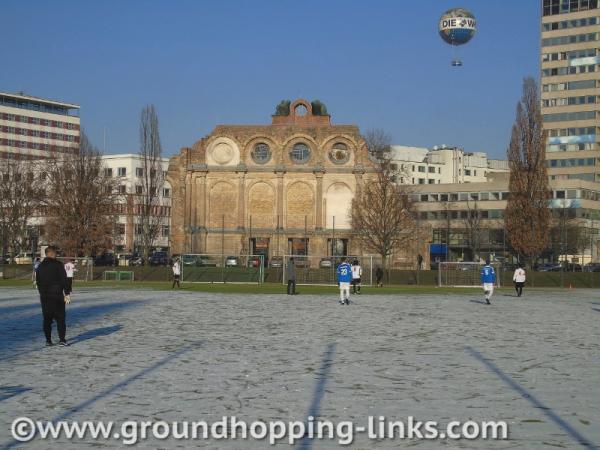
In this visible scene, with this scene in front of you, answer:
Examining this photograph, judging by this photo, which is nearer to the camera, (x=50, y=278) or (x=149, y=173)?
(x=50, y=278)

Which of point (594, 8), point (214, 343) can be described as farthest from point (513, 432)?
point (594, 8)

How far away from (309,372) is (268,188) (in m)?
77.1

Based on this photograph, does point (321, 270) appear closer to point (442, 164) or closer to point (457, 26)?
point (457, 26)

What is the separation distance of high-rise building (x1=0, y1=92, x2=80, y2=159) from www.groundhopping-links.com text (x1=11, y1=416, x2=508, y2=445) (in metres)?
141

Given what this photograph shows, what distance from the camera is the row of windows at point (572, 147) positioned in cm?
13012

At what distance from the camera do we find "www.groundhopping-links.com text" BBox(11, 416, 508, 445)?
10172 millimetres

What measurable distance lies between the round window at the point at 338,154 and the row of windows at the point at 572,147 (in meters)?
53.3

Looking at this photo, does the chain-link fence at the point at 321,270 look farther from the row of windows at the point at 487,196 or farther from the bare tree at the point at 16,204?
the row of windows at the point at 487,196

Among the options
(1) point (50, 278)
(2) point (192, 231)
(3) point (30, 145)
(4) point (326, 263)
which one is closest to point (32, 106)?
(3) point (30, 145)

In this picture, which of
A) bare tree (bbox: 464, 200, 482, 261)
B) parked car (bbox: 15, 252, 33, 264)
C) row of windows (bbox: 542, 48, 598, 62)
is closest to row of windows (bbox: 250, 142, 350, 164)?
bare tree (bbox: 464, 200, 482, 261)

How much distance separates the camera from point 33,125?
154875mm

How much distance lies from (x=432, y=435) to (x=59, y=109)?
16136cm

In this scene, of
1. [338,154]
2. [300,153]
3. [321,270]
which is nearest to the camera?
[321,270]

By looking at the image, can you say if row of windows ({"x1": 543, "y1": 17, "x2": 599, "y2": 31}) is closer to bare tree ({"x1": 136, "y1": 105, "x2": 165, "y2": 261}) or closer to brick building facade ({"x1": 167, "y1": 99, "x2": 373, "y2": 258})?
brick building facade ({"x1": 167, "y1": 99, "x2": 373, "y2": 258})
